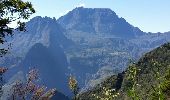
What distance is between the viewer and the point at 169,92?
53.1 meters

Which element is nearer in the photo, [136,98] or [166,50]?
[136,98]

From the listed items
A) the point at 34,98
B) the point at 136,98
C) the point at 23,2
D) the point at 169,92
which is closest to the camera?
the point at 136,98

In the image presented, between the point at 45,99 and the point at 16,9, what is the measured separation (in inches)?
451

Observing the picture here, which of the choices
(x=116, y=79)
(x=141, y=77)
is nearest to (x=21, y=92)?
(x=141, y=77)

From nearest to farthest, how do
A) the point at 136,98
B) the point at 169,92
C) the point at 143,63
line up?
the point at 136,98 → the point at 169,92 → the point at 143,63

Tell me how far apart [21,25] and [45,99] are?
32.7 feet

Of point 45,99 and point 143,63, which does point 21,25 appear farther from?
point 143,63

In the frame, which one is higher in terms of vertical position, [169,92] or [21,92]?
[21,92]

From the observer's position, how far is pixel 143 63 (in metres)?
154

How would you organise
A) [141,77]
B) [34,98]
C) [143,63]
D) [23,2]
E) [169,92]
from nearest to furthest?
[23,2] → [34,98] → [169,92] → [141,77] → [143,63]

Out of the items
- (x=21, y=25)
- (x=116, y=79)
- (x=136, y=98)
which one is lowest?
(x=116, y=79)

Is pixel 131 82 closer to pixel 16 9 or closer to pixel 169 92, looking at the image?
pixel 16 9

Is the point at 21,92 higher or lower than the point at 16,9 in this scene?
lower

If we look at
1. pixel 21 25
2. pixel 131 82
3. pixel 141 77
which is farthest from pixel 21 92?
pixel 141 77
